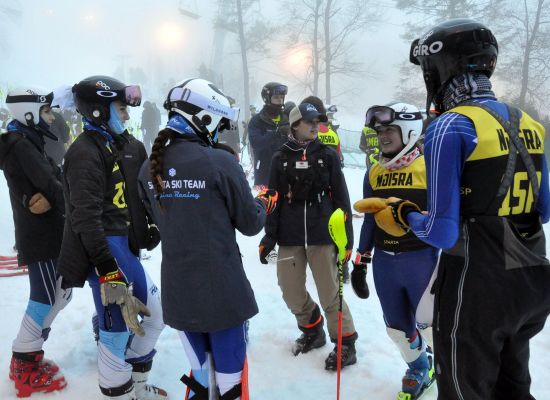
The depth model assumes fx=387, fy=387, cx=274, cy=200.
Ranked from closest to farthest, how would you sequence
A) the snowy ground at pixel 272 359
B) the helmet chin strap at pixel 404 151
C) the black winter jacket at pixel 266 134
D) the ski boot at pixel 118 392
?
the ski boot at pixel 118 392 < the helmet chin strap at pixel 404 151 < the snowy ground at pixel 272 359 < the black winter jacket at pixel 266 134

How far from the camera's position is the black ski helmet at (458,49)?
188 cm

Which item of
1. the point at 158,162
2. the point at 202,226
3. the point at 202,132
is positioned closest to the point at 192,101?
the point at 202,132

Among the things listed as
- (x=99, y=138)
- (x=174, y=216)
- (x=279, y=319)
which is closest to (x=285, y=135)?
(x=279, y=319)

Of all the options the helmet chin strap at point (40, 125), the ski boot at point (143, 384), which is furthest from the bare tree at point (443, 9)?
the ski boot at point (143, 384)

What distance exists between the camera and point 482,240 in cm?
176

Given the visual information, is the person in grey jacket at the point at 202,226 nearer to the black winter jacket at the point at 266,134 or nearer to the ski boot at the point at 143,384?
the ski boot at the point at 143,384

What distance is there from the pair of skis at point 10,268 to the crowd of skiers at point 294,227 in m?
3.06

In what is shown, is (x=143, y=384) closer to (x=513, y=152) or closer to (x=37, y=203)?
(x=37, y=203)

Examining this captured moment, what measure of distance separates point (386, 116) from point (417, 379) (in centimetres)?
214

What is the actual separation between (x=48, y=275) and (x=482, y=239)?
3413 millimetres

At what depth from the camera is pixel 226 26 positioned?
98.3 ft

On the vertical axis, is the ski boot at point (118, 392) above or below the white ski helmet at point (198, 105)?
below

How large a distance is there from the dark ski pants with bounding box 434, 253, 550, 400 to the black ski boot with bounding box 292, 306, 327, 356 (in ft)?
7.03

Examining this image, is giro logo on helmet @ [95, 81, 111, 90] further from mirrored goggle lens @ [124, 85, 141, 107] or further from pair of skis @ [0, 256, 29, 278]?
pair of skis @ [0, 256, 29, 278]
